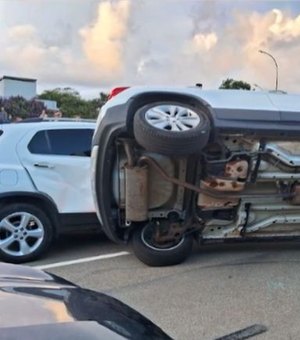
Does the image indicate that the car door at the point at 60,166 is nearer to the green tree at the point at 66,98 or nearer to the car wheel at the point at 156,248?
the car wheel at the point at 156,248

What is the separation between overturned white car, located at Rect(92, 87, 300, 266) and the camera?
526 cm

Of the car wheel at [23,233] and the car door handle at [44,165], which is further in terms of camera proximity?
the car door handle at [44,165]

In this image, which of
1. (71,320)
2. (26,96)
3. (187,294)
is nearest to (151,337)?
(71,320)

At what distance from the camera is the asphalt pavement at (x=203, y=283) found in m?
4.50

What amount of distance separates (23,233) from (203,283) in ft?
6.93

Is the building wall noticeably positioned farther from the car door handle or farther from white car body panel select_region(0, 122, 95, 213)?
the car door handle

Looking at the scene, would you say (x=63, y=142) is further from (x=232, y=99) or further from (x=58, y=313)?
(x=58, y=313)

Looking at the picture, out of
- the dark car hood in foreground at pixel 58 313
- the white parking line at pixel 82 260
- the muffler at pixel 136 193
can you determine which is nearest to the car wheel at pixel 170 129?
the muffler at pixel 136 193

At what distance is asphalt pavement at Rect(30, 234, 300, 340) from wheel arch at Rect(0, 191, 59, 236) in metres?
0.49

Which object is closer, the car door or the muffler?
the muffler

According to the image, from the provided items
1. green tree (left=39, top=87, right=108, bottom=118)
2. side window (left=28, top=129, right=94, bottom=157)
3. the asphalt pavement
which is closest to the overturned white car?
the asphalt pavement

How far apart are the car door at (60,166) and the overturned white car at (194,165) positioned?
2.87 feet

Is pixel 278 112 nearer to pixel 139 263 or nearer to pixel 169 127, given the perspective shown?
A: pixel 169 127

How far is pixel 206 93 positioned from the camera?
221 inches
